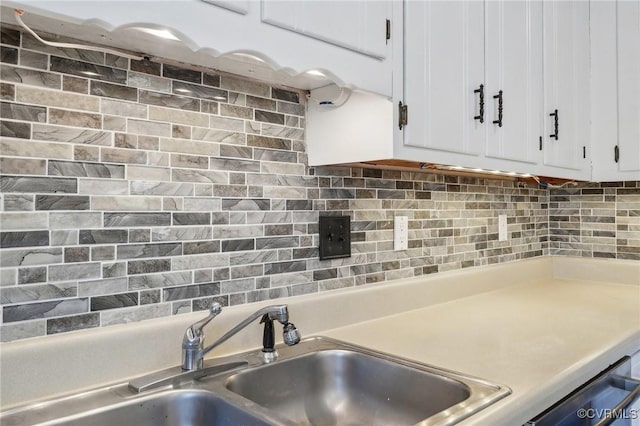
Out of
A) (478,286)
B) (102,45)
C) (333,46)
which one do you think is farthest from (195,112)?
(478,286)

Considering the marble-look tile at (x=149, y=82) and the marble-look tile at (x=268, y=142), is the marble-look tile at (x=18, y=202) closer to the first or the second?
the marble-look tile at (x=149, y=82)

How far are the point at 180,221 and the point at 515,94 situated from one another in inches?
48.6

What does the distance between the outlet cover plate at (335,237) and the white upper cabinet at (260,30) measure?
1.42ft

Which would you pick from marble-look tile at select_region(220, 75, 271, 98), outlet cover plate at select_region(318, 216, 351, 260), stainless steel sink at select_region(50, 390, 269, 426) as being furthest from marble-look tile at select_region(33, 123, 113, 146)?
outlet cover plate at select_region(318, 216, 351, 260)

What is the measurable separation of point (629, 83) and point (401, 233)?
1.37 meters

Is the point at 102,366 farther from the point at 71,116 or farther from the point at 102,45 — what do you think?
the point at 102,45

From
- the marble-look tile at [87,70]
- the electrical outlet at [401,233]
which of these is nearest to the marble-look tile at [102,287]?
the marble-look tile at [87,70]

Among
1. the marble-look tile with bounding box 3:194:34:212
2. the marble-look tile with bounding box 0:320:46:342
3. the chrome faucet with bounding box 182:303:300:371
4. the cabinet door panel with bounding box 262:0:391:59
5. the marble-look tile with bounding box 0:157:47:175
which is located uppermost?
the cabinet door panel with bounding box 262:0:391:59

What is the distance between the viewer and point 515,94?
5.40 ft

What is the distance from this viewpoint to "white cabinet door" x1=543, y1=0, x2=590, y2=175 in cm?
186

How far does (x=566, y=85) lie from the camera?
1987mm

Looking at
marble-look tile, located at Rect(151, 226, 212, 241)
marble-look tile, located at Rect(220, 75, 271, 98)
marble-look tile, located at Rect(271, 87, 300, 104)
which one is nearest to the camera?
marble-look tile, located at Rect(151, 226, 212, 241)

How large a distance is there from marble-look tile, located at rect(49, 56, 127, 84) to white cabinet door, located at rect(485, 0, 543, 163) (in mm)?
1093

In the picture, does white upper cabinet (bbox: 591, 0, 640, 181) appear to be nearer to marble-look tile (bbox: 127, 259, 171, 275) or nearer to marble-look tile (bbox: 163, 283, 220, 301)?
marble-look tile (bbox: 163, 283, 220, 301)
